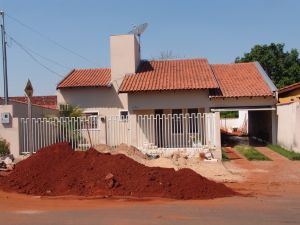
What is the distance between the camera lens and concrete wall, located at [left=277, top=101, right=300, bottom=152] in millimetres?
21253

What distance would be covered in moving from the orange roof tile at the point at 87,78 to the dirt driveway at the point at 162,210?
654 inches

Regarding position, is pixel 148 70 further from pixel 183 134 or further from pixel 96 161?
pixel 96 161

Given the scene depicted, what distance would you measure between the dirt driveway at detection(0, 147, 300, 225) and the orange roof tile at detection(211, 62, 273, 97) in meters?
12.4

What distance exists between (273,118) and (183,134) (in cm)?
682

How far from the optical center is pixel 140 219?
896 cm

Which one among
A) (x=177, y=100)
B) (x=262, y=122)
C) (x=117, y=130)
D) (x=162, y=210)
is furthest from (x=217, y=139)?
(x=262, y=122)

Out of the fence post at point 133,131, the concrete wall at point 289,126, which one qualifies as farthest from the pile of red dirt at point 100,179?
the concrete wall at point 289,126

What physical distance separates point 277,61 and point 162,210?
38898 millimetres

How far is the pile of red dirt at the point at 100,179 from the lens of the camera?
475 inches

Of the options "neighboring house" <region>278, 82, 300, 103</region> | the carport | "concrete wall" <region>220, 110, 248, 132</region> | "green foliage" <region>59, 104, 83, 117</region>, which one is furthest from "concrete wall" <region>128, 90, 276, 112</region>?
"concrete wall" <region>220, 110, 248, 132</region>

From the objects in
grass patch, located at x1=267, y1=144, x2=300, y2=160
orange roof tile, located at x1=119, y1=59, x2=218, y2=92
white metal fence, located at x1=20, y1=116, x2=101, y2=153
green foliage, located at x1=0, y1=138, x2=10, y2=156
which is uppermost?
orange roof tile, located at x1=119, y1=59, x2=218, y2=92

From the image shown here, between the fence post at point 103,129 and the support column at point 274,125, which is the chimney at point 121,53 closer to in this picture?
the fence post at point 103,129

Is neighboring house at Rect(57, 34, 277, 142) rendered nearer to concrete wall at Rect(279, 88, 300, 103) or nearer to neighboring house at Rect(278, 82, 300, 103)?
neighboring house at Rect(278, 82, 300, 103)

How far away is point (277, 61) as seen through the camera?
46281 mm
